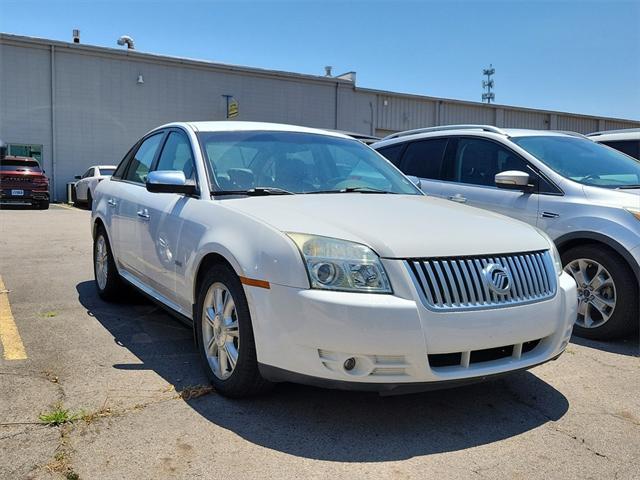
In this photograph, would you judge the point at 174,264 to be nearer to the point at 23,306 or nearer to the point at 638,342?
the point at 23,306

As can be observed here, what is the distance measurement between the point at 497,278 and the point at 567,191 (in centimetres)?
243

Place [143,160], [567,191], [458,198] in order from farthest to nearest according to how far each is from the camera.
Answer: [458,198] < [143,160] < [567,191]

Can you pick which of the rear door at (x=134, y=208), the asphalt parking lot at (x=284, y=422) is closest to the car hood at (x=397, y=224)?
the asphalt parking lot at (x=284, y=422)

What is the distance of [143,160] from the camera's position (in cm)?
528

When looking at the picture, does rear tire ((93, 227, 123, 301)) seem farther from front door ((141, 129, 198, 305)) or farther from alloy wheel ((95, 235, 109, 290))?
front door ((141, 129, 198, 305))

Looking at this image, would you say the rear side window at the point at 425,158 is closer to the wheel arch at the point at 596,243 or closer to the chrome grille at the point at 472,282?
the wheel arch at the point at 596,243

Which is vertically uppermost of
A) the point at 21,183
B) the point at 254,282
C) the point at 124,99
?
the point at 124,99

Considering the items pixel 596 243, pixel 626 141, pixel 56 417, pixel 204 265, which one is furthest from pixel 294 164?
pixel 626 141

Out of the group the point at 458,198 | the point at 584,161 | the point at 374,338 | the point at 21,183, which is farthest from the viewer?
the point at 21,183

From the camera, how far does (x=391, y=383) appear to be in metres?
2.78

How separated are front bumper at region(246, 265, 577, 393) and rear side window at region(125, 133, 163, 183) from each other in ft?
8.22

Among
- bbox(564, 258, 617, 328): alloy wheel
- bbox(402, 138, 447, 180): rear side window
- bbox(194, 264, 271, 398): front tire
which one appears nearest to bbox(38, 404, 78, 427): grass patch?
bbox(194, 264, 271, 398): front tire

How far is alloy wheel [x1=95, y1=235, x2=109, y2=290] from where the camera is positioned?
18.3 feet

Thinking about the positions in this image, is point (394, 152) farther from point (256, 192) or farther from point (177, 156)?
point (256, 192)
